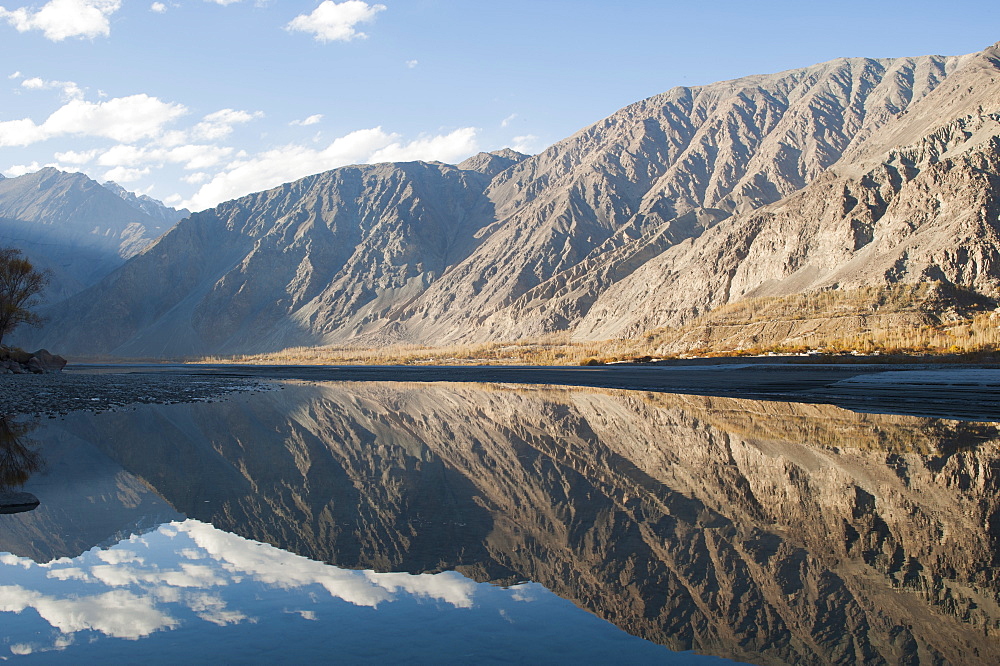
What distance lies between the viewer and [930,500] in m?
8.34

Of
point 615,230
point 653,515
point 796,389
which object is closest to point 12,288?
point 796,389

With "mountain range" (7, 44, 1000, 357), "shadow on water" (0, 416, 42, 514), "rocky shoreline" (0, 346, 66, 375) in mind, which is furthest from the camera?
"mountain range" (7, 44, 1000, 357)

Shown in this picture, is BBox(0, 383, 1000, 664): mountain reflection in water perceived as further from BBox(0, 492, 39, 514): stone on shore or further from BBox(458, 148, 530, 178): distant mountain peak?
BBox(458, 148, 530, 178): distant mountain peak

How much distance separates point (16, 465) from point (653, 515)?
1087 cm

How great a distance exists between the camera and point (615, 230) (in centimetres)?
12469

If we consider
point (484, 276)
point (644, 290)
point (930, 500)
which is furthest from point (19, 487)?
point (484, 276)

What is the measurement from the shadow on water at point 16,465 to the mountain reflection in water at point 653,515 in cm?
39

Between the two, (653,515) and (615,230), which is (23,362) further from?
(615,230)

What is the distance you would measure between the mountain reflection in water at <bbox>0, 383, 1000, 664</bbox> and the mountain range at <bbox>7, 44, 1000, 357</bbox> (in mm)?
50428

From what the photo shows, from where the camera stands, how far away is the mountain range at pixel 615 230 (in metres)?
66.3

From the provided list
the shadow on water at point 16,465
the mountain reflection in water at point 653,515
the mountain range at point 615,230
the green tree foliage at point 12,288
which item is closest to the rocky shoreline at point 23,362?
the green tree foliage at point 12,288

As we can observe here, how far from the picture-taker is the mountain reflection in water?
5.31 meters

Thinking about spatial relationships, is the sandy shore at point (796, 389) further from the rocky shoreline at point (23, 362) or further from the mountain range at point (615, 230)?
the mountain range at point (615, 230)

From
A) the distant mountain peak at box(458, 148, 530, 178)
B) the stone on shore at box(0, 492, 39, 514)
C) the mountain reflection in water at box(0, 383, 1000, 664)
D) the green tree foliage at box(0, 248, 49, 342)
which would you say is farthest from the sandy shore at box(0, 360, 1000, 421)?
the distant mountain peak at box(458, 148, 530, 178)
